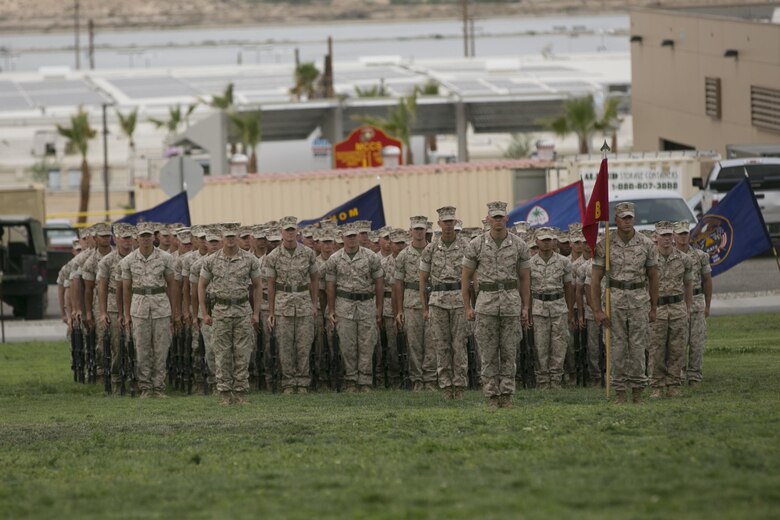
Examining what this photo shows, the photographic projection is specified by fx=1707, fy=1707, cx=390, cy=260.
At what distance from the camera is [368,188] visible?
111 feet

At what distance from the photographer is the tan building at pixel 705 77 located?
40.8m

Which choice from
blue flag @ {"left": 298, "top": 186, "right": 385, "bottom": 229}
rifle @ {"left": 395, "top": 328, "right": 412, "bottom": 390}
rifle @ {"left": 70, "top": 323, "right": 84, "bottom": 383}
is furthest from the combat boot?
blue flag @ {"left": 298, "top": 186, "right": 385, "bottom": 229}

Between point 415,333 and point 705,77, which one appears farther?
point 705,77

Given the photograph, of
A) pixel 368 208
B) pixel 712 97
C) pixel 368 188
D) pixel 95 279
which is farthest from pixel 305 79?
pixel 95 279

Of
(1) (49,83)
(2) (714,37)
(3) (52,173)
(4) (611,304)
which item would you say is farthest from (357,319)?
(1) (49,83)

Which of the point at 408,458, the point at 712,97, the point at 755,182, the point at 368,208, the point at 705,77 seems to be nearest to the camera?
the point at 408,458

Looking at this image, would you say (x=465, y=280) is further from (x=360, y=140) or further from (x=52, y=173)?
(x=52, y=173)

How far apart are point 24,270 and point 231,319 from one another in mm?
15468

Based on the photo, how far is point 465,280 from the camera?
1482 centimetres

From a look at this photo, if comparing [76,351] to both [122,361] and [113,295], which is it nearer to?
[113,295]

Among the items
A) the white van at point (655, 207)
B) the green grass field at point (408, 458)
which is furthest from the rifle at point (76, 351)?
the white van at point (655, 207)

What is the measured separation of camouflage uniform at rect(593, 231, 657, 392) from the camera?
14.8 metres

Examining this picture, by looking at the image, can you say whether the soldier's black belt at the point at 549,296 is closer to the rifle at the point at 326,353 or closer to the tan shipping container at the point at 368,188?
the rifle at the point at 326,353

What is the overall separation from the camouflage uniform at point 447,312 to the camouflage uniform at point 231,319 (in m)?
1.75
